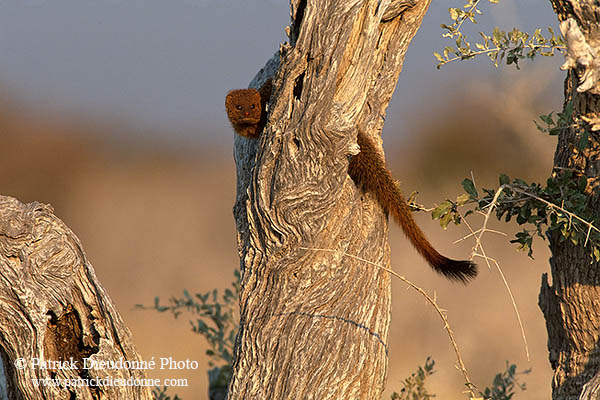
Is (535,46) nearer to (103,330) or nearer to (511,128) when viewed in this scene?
(103,330)

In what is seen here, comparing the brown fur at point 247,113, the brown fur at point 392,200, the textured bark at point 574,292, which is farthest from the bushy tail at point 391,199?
the brown fur at point 247,113

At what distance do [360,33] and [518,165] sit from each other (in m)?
5.01

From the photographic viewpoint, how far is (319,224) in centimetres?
267

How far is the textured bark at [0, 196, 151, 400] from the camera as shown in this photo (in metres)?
2.50

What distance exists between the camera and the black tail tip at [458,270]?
287cm

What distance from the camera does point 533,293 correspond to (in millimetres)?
6770

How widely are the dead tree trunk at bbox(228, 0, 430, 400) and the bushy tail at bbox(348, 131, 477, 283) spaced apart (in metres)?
0.07

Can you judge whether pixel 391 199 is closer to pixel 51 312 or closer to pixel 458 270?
pixel 458 270

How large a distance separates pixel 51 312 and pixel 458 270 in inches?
68.8

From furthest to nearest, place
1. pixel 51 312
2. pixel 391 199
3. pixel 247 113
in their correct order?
pixel 247 113 → pixel 391 199 → pixel 51 312

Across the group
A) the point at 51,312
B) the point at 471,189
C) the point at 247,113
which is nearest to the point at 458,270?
the point at 471,189

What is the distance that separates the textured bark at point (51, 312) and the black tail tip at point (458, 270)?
4.63 ft

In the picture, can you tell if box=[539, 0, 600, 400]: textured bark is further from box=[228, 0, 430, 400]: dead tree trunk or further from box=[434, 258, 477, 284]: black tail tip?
box=[228, 0, 430, 400]: dead tree trunk

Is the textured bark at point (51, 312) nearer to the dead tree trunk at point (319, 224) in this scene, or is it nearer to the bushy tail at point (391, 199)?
the dead tree trunk at point (319, 224)
